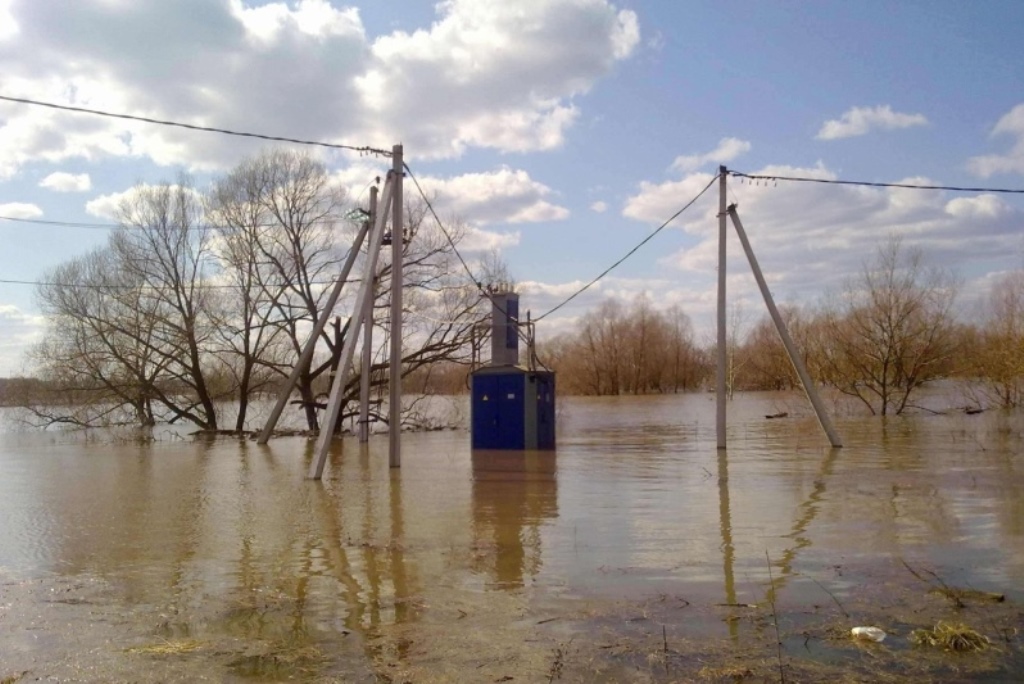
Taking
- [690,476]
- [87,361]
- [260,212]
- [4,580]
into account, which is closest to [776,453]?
[690,476]

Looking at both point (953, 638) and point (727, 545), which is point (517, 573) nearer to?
point (727, 545)

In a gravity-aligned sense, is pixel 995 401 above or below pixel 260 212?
below

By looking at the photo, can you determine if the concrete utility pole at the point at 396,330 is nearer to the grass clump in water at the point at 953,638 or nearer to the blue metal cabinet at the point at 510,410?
the blue metal cabinet at the point at 510,410

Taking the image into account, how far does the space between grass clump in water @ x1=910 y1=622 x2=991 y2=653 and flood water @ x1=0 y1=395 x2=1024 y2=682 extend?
0.22 feet

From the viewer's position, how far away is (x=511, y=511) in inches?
402

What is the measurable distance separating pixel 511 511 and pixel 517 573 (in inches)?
131

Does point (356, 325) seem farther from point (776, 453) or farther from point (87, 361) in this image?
point (87, 361)

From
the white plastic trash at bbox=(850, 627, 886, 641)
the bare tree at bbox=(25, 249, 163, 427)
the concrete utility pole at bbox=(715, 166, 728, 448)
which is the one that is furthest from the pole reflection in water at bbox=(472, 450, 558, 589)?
the bare tree at bbox=(25, 249, 163, 427)

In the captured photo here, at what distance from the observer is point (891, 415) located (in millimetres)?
31031

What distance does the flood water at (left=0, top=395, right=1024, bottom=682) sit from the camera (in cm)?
471

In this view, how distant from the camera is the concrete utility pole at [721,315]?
17.4 meters

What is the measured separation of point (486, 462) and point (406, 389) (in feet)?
45.9

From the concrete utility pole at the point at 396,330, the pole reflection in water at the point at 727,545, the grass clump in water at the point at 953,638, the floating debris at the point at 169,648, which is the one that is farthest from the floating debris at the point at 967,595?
the concrete utility pole at the point at 396,330

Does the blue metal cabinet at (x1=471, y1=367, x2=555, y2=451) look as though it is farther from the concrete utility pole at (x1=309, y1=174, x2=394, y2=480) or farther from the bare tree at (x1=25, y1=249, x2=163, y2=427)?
the bare tree at (x1=25, y1=249, x2=163, y2=427)
